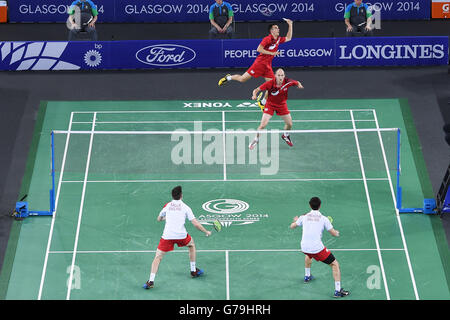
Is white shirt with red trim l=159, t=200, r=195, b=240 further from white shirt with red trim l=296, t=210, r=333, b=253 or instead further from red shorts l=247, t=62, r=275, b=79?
red shorts l=247, t=62, r=275, b=79

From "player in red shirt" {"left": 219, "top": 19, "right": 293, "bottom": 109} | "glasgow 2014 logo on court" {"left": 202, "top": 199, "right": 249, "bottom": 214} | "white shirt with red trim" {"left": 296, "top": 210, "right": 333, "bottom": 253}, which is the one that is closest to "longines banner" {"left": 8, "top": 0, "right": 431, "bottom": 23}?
"player in red shirt" {"left": 219, "top": 19, "right": 293, "bottom": 109}

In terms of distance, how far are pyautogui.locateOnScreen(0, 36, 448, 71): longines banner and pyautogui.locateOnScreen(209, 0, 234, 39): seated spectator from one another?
41.5 inches

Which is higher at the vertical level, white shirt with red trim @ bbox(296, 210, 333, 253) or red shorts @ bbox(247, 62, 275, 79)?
red shorts @ bbox(247, 62, 275, 79)

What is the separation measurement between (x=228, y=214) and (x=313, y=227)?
18.7 ft

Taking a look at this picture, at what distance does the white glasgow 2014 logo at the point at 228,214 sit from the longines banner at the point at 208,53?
842cm

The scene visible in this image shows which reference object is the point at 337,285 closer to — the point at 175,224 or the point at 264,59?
the point at 175,224

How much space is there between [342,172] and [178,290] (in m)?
7.89

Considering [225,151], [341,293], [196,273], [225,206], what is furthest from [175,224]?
[225,151]

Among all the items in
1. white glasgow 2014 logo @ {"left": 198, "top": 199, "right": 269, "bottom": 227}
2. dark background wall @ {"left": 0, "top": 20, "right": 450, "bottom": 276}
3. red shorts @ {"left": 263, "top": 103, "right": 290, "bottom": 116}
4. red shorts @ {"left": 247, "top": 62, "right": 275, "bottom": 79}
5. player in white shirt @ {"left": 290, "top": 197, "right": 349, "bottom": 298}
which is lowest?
player in white shirt @ {"left": 290, "top": 197, "right": 349, "bottom": 298}

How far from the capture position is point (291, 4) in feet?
129

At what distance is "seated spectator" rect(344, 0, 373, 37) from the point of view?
35.5 meters

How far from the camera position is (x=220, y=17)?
35.9m

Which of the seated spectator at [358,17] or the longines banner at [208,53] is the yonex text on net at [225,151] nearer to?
the longines banner at [208,53]

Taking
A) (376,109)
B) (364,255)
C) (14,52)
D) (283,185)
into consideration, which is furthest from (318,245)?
(14,52)
